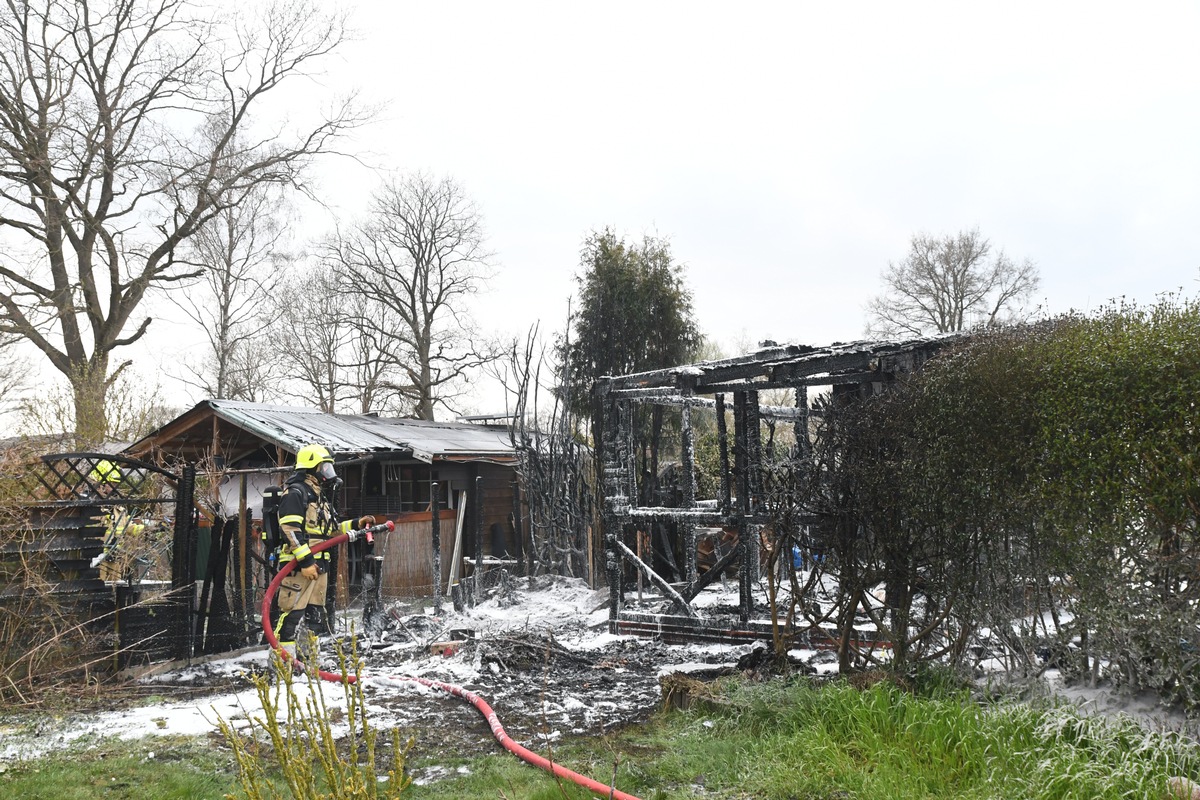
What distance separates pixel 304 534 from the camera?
811cm

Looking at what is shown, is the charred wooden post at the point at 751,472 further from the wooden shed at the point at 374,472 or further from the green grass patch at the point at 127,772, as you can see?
the green grass patch at the point at 127,772

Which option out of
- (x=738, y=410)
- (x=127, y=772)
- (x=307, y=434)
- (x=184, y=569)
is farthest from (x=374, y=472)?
(x=127, y=772)

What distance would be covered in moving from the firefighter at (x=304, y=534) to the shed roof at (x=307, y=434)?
12.9ft

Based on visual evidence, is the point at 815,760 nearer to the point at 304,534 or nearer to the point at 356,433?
the point at 304,534

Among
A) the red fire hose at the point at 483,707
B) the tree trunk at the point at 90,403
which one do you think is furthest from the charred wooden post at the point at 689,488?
the tree trunk at the point at 90,403

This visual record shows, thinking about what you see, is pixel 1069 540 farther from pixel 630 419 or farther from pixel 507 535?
pixel 507 535

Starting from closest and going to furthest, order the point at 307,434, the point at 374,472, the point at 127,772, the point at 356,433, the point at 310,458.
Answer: the point at 127,772, the point at 310,458, the point at 307,434, the point at 356,433, the point at 374,472

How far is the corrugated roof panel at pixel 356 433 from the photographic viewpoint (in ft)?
43.0

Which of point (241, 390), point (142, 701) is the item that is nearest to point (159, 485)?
point (142, 701)

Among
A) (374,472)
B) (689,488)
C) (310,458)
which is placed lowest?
(689,488)

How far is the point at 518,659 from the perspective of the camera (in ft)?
26.7

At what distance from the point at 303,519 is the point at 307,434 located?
5.74 meters

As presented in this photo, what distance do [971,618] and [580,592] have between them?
283 inches

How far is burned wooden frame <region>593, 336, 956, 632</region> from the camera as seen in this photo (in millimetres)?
8141
